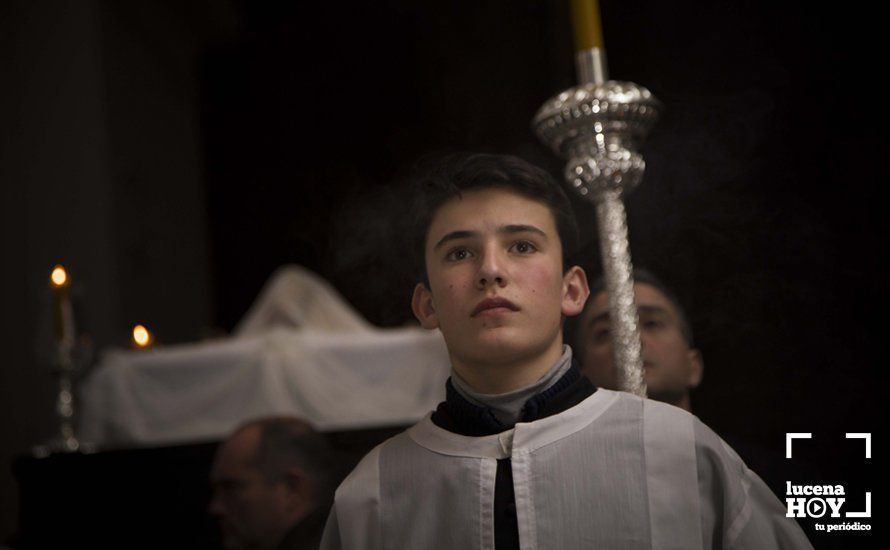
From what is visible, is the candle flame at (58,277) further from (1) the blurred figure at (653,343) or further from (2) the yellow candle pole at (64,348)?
(1) the blurred figure at (653,343)

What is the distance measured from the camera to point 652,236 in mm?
1062

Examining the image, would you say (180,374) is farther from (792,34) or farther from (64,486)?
(792,34)

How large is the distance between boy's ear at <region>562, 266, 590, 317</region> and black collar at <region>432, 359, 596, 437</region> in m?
0.05

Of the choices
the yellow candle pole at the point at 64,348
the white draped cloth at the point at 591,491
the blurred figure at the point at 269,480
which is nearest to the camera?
the white draped cloth at the point at 591,491

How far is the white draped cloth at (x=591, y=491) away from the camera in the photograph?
871mm

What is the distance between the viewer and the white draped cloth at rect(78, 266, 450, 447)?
241cm

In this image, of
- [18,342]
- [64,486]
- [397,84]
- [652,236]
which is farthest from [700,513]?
[18,342]

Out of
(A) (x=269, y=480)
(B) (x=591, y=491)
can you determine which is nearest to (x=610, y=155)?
(B) (x=591, y=491)

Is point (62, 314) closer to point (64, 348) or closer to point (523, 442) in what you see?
point (64, 348)

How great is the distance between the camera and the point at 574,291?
37.6 inches

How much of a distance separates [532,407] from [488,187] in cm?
22

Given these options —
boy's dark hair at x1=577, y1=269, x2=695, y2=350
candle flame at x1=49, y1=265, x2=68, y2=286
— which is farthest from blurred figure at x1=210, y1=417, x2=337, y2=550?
candle flame at x1=49, y1=265, x2=68, y2=286

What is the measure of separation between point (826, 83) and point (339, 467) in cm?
75

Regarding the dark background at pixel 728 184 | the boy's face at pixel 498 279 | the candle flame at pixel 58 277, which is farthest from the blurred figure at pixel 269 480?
the candle flame at pixel 58 277
